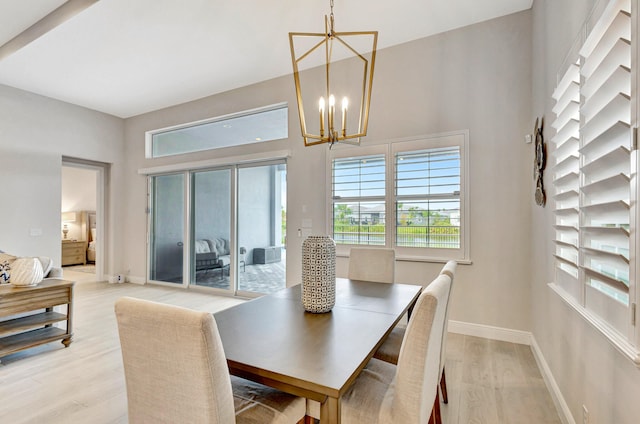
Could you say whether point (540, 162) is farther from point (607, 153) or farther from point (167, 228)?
point (167, 228)

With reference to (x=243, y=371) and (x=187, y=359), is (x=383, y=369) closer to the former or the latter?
(x=243, y=371)

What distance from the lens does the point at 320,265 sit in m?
1.71

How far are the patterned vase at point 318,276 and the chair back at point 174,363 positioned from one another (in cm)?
76

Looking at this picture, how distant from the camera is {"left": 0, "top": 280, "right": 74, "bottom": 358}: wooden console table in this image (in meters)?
2.63

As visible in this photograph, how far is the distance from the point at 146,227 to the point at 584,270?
6.29 meters

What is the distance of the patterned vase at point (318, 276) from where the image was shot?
5.61 feet

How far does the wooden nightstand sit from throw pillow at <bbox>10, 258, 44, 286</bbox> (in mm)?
6088

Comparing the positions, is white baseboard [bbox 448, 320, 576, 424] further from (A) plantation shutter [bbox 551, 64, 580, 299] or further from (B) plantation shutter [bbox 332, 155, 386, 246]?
(B) plantation shutter [bbox 332, 155, 386, 246]

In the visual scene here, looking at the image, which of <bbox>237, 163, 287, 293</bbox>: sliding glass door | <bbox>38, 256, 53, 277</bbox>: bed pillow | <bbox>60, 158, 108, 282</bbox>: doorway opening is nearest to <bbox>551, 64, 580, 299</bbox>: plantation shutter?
<bbox>237, 163, 287, 293</bbox>: sliding glass door

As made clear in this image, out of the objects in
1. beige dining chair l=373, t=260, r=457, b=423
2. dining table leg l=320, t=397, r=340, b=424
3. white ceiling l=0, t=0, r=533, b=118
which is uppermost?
white ceiling l=0, t=0, r=533, b=118

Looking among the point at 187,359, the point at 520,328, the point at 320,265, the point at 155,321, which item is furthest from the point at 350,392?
the point at 520,328

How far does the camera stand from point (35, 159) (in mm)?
Answer: 4973

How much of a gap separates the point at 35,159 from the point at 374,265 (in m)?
5.62

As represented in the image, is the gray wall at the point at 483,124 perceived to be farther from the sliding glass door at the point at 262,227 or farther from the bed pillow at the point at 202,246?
the bed pillow at the point at 202,246
